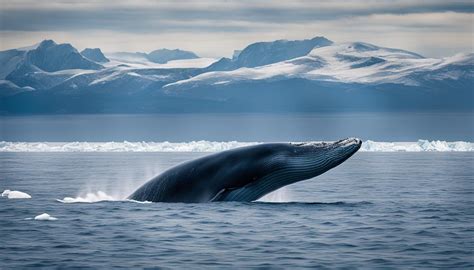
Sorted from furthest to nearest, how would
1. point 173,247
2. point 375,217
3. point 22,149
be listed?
point 22,149 → point 375,217 → point 173,247

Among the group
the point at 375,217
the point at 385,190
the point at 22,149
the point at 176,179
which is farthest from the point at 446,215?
the point at 22,149

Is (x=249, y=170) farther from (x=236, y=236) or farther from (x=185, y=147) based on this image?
(x=185, y=147)

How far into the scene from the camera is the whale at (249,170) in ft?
57.1

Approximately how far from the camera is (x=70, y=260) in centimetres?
1408

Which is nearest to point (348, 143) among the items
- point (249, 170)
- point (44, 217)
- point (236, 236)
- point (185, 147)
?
point (249, 170)

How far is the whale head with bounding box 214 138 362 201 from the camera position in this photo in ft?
57.3

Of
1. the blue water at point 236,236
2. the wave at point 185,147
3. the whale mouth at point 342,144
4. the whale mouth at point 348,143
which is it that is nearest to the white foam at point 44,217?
the blue water at point 236,236

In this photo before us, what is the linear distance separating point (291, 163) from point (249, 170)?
88 centimetres

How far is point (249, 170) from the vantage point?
17391 millimetres

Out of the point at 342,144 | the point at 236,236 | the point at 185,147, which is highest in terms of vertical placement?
the point at 185,147

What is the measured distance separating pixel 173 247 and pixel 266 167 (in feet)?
10.0

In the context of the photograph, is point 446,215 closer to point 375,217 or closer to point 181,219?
point 375,217

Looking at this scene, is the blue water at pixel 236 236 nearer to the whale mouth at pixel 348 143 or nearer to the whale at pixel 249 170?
the whale at pixel 249 170

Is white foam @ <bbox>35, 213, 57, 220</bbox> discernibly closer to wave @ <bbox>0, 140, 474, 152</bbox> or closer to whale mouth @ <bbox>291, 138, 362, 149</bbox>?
whale mouth @ <bbox>291, 138, 362, 149</bbox>
